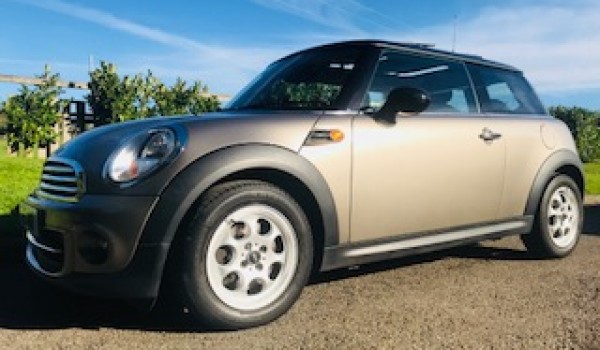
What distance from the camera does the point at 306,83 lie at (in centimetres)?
399

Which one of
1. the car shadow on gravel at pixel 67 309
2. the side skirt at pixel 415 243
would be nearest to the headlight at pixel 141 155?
the car shadow on gravel at pixel 67 309

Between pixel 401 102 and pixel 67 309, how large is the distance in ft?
7.09

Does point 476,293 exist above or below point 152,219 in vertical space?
below

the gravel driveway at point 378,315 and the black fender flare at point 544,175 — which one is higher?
the black fender flare at point 544,175

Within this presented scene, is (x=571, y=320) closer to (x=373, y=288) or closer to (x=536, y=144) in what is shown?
(x=373, y=288)

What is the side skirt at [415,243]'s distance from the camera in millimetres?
3514

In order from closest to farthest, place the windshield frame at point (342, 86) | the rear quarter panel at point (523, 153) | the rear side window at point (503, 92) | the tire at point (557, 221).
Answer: the windshield frame at point (342, 86) → the rear quarter panel at point (523, 153) → the rear side window at point (503, 92) → the tire at point (557, 221)

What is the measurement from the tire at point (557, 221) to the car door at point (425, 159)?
2.13 feet

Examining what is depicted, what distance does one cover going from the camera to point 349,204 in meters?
3.50

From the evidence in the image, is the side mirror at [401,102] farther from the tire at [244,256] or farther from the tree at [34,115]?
the tree at [34,115]

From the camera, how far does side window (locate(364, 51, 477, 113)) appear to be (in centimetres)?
388

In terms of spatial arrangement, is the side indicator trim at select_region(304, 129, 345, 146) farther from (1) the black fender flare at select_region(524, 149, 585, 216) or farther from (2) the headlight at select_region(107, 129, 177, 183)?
(1) the black fender flare at select_region(524, 149, 585, 216)

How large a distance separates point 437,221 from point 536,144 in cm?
126

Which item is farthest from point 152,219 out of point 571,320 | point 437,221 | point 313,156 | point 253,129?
point 571,320
